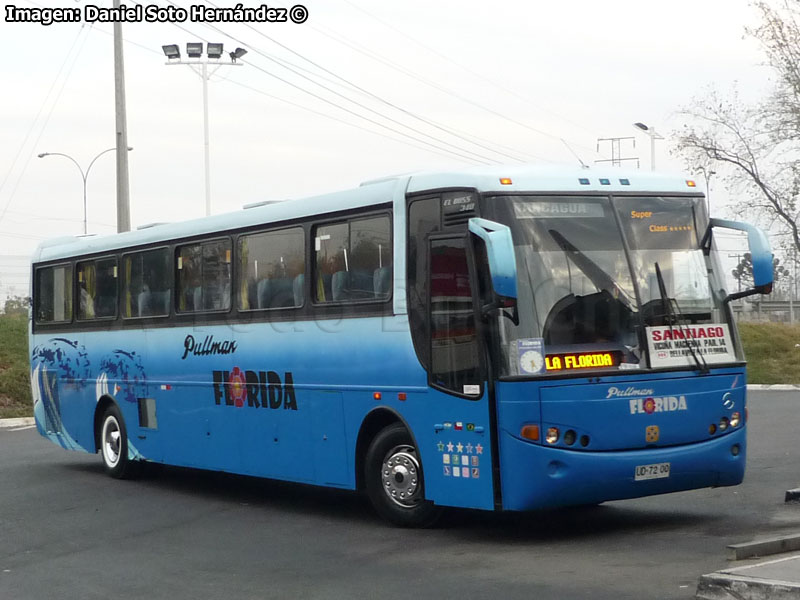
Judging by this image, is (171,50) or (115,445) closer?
(115,445)

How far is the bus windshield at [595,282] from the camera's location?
1024cm

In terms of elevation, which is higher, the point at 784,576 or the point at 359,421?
the point at 359,421

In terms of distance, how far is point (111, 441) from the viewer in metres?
17.3

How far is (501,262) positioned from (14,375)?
25024 mm

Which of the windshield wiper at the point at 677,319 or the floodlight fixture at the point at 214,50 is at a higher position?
the floodlight fixture at the point at 214,50

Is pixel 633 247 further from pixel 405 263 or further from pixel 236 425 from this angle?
pixel 236 425

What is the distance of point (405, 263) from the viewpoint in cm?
1125

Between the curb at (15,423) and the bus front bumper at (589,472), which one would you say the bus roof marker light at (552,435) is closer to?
the bus front bumper at (589,472)

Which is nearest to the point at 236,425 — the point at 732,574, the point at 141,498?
the point at 141,498

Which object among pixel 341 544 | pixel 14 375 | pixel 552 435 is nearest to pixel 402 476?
pixel 341 544

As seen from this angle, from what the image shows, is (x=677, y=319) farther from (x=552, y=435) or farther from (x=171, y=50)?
(x=171, y=50)

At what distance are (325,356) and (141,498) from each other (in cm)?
380

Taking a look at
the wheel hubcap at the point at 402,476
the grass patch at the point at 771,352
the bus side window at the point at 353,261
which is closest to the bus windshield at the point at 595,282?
the bus side window at the point at 353,261

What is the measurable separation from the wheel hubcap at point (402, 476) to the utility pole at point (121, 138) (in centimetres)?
1836
